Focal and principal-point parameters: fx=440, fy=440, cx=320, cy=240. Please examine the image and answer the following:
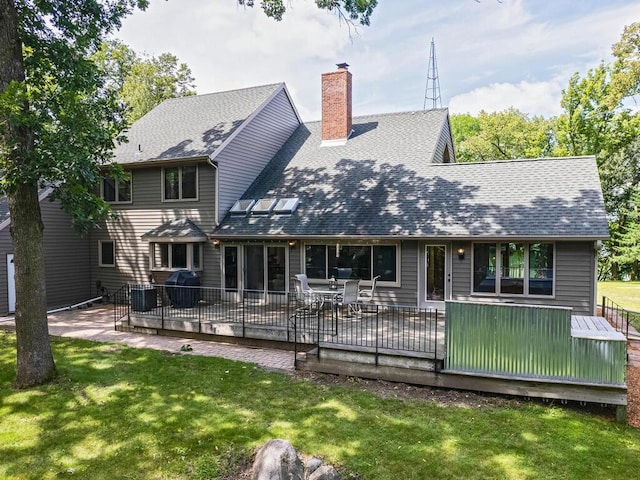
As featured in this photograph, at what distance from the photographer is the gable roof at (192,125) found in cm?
1533

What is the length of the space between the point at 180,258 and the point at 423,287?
26.7 ft

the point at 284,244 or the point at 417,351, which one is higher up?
the point at 284,244

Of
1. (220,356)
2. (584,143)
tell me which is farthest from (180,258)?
(584,143)

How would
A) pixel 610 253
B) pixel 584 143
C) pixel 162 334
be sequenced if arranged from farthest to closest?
pixel 610 253, pixel 584 143, pixel 162 334

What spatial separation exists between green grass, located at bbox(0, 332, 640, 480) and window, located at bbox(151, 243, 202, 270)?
705 cm

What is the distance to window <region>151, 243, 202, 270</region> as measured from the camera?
14.8 metres

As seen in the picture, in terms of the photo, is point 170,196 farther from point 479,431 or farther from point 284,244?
point 479,431

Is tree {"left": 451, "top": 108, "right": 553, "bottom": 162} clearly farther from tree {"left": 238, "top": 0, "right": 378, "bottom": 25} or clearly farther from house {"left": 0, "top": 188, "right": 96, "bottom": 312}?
house {"left": 0, "top": 188, "right": 96, "bottom": 312}

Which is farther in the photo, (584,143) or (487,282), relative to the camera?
(584,143)

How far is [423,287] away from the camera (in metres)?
12.4

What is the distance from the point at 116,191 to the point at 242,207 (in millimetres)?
5194

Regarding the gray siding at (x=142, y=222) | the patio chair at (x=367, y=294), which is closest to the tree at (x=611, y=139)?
the patio chair at (x=367, y=294)

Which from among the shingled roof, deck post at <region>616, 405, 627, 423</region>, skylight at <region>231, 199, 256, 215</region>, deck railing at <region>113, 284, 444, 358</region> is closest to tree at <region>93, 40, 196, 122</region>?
the shingled roof

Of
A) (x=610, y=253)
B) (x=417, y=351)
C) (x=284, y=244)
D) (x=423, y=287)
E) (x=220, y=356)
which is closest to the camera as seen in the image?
(x=417, y=351)
